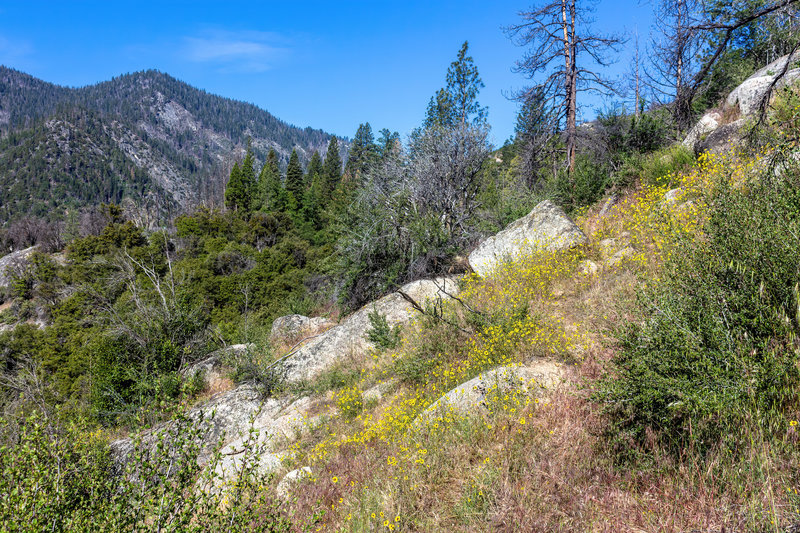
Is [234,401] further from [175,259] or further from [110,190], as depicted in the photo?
[110,190]

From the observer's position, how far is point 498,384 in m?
4.28

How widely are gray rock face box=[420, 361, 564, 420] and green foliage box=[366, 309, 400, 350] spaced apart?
294cm

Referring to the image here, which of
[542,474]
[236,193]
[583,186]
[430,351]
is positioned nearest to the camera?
[542,474]

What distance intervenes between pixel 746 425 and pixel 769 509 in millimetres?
590

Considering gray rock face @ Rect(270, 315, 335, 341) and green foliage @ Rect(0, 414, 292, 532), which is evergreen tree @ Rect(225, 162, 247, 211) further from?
green foliage @ Rect(0, 414, 292, 532)

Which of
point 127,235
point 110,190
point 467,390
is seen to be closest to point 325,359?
point 467,390

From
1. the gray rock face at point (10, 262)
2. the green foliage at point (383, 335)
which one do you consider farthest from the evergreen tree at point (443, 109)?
the gray rock face at point (10, 262)

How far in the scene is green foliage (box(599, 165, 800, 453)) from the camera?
251 centimetres

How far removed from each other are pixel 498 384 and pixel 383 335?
147 inches

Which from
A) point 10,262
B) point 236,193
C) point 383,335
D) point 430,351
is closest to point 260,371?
point 383,335

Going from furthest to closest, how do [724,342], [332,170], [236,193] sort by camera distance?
[332,170]
[236,193]
[724,342]

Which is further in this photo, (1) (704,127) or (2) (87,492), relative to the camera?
(1) (704,127)

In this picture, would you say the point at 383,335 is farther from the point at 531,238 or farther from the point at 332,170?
the point at 332,170

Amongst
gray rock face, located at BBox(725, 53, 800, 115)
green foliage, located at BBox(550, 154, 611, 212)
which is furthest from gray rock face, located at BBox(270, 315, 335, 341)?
gray rock face, located at BBox(725, 53, 800, 115)
